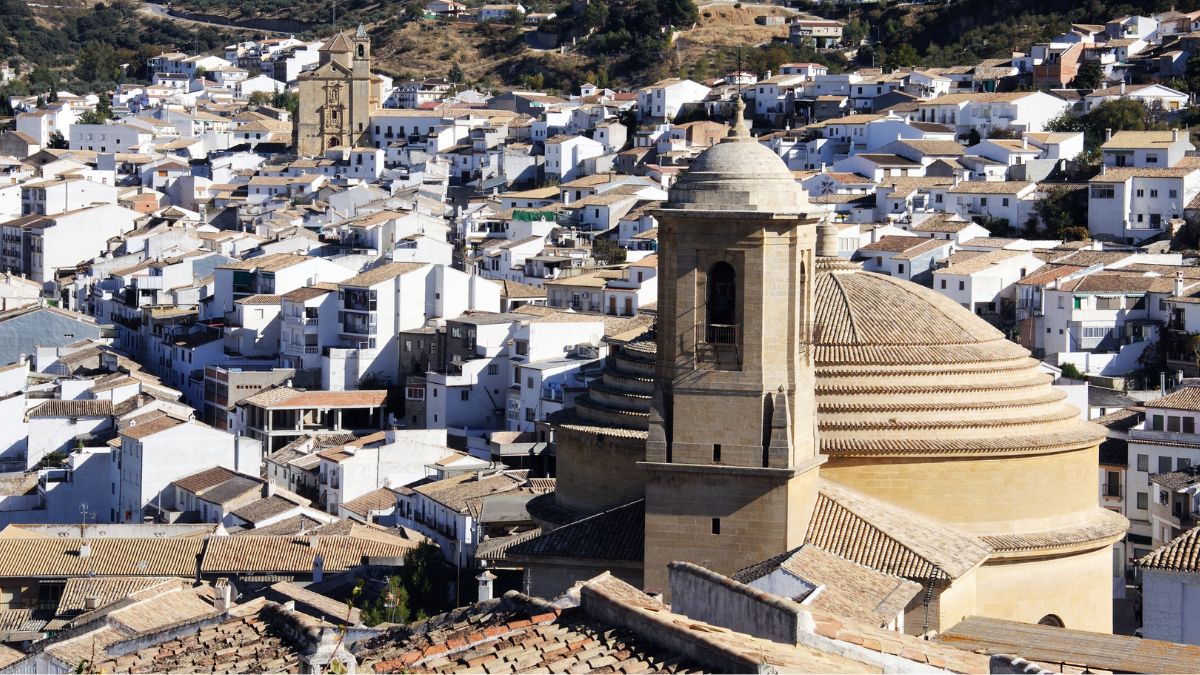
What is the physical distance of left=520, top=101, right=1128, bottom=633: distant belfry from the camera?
21.9m

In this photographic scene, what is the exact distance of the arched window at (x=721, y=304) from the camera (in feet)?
72.1

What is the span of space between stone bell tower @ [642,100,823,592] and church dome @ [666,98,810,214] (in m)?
0.01

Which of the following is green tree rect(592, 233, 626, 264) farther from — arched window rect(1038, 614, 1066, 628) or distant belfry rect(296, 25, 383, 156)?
arched window rect(1038, 614, 1066, 628)

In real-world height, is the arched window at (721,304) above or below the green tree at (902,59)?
below

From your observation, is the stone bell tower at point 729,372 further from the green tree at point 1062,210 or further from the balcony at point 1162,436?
the green tree at point 1062,210

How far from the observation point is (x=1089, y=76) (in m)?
86.1

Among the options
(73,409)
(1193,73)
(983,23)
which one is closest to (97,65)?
(983,23)

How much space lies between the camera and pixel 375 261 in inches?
2581

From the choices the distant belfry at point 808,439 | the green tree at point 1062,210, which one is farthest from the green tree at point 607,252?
the distant belfry at point 808,439

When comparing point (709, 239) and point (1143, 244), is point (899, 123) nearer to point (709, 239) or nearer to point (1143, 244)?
point (1143, 244)

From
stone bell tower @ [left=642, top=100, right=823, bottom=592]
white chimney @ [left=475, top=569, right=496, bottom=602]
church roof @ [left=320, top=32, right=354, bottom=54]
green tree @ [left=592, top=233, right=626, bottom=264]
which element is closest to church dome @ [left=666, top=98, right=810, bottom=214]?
stone bell tower @ [left=642, top=100, right=823, bottom=592]

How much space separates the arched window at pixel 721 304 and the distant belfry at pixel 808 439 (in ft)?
0.06

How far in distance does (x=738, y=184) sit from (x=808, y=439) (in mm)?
2605

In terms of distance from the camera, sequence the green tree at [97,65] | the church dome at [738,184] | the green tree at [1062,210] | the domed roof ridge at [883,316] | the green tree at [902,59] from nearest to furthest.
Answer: the church dome at [738,184], the domed roof ridge at [883,316], the green tree at [1062,210], the green tree at [902,59], the green tree at [97,65]
